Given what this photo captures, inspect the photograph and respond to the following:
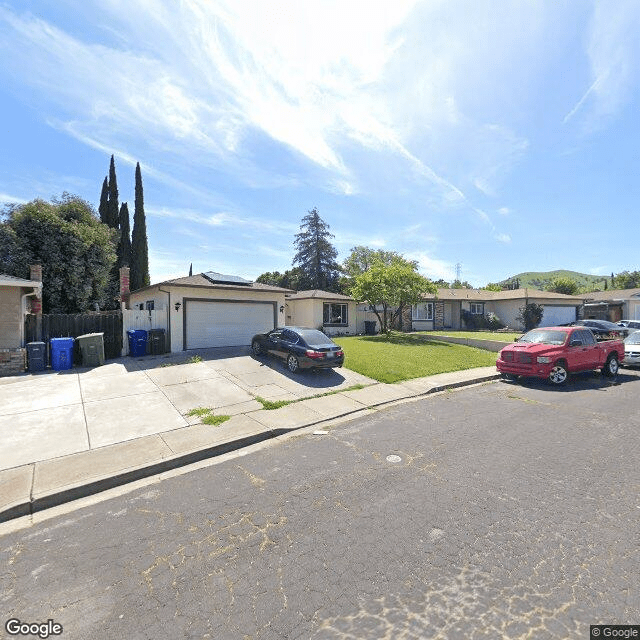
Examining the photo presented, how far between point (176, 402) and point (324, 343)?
5.25m

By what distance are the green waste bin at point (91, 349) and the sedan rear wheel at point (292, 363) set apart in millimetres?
6907

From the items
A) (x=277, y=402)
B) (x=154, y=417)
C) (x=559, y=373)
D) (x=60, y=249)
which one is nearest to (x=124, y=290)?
(x=60, y=249)

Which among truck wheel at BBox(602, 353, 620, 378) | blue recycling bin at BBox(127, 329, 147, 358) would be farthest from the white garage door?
blue recycling bin at BBox(127, 329, 147, 358)

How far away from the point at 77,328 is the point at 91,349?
1625mm

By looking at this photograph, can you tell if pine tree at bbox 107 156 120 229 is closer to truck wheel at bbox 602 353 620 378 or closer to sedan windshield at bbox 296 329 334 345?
sedan windshield at bbox 296 329 334 345

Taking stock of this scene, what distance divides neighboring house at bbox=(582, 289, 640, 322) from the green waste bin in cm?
4059

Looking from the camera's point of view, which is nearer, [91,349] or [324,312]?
[91,349]

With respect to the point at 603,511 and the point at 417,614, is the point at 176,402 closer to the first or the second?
the point at 417,614

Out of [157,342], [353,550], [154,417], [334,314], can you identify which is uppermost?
[334,314]

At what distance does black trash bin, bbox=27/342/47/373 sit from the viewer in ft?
37.1

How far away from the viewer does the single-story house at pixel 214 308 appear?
48.3 ft

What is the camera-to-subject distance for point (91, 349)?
12.1 metres

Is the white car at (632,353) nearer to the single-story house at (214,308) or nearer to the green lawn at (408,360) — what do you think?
the green lawn at (408,360)

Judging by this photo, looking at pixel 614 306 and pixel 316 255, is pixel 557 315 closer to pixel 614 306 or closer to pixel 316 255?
pixel 614 306
